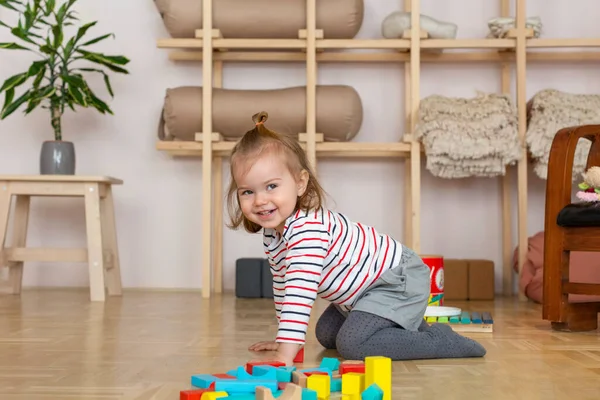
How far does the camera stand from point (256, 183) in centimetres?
160

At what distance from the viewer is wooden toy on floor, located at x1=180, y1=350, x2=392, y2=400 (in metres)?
1.13

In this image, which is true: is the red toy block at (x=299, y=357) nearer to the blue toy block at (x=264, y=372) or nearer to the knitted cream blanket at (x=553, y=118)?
the blue toy block at (x=264, y=372)

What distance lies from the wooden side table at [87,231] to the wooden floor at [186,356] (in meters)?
0.37

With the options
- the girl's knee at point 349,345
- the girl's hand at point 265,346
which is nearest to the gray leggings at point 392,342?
the girl's knee at point 349,345

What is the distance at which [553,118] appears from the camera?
3217 millimetres

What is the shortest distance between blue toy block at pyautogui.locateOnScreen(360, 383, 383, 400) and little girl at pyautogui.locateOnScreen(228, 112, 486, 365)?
1.24 ft

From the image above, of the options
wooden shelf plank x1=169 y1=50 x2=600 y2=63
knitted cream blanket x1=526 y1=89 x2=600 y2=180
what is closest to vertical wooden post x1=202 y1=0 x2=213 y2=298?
wooden shelf plank x1=169 y1=50 x2=600 y2=63

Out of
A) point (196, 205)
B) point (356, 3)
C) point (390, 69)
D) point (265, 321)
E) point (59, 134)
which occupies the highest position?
point (356, 3)

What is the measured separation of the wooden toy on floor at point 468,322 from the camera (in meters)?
2.15

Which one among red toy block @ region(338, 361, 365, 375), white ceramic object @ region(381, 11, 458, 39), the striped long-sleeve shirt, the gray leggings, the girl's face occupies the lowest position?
the gray leggings

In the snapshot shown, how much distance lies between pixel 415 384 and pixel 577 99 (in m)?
2.21

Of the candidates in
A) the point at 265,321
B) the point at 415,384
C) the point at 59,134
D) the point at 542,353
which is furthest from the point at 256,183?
the point at 59,134

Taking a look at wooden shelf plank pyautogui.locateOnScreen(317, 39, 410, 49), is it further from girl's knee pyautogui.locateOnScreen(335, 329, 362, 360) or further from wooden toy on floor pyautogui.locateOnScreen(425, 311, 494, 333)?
girl's knee pyautogui.locateOnScreen(335, 329, 362, 360)

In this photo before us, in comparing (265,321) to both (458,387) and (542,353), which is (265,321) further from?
(458,387)
